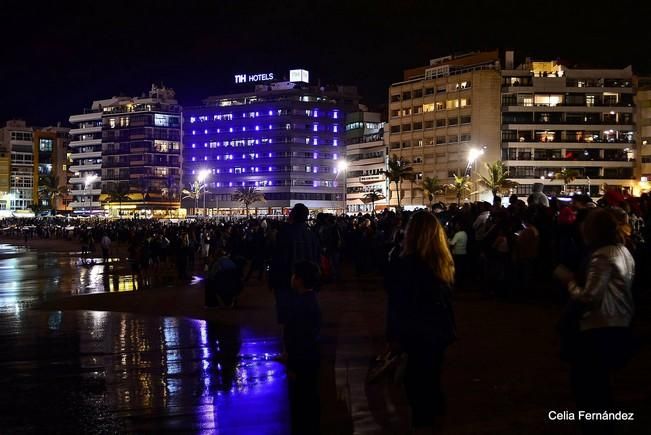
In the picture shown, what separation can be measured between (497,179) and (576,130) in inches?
521

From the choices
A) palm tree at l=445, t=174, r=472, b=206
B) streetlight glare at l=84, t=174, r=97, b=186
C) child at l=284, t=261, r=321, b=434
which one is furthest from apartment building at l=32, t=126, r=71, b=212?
child at l=284, t=261, r=321, b=434

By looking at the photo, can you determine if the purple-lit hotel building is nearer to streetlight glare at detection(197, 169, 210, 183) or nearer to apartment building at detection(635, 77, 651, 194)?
streetlight glare at detection(197, 169, 210, 183)

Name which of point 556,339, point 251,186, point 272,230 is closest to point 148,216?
point 251,186

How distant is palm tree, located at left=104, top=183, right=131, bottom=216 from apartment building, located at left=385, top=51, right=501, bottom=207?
49496 mm

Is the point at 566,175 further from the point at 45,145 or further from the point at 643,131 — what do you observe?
the point at 45,145

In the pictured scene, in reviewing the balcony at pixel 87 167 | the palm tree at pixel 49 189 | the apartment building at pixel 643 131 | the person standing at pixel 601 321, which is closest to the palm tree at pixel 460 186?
the apartment building at pixel 643 131

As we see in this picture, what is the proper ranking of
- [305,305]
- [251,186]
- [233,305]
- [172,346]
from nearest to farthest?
[305,305] < [172,346] < [233,305] < [251,186]

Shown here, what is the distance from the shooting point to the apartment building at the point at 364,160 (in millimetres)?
98250

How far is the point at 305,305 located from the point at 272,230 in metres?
11.5

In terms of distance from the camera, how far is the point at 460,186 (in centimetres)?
7969

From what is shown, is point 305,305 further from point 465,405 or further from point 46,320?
point 46,320

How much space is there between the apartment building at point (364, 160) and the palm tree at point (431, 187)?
8094 mm

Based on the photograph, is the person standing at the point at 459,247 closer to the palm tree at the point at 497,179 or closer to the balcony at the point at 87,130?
the palm tree at the point at 497,179

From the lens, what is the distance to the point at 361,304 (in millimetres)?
12977
